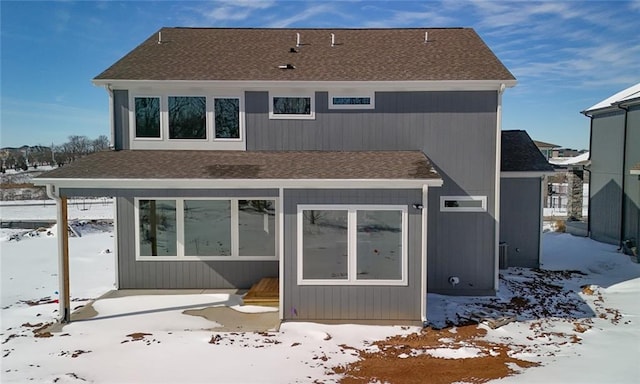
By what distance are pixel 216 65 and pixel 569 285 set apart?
1010 cm

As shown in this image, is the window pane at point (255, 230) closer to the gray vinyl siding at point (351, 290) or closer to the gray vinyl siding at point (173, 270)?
the gray vinyl siding at point (173, 270)

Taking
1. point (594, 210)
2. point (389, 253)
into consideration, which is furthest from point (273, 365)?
point (594, 210)

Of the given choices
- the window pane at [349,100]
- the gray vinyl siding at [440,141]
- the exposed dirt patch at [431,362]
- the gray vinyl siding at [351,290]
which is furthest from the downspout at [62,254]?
the window pane at [349,100]

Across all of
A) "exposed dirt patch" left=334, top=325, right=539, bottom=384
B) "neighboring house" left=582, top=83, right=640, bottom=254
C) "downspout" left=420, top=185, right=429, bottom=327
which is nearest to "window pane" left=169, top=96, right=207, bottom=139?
"downspout" left=420, top=185, right=429, bottom=327

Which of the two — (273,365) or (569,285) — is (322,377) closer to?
(273,365)

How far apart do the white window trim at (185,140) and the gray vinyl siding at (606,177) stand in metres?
12.7

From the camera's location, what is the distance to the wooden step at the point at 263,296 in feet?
27.0

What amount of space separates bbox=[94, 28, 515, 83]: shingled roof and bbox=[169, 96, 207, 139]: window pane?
0.51 meters

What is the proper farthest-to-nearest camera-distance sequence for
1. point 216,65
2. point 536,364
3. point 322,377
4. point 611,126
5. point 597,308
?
point 611,126 < point 216,65 < point 597,308 < point 536,364 < point 322,377

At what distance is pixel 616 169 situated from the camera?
1397 cm

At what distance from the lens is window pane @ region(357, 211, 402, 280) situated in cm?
721

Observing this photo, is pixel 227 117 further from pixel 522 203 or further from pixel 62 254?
pixel 522 203

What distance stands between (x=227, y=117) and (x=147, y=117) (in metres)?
1.84

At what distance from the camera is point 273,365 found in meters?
5.63
